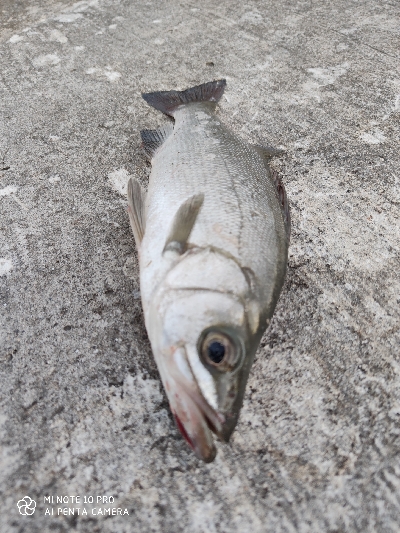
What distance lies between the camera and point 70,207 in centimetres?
265

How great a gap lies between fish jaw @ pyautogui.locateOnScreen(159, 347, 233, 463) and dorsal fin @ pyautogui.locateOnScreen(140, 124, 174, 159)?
167cm

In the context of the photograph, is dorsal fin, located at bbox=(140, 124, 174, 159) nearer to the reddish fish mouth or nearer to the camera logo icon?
the reddish fish mouth

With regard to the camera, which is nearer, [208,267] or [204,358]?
[204,358]

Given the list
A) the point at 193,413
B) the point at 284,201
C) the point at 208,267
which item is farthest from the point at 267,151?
the point at 193,413

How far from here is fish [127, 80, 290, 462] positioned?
62.8 inches

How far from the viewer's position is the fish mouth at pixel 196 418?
1.56 m

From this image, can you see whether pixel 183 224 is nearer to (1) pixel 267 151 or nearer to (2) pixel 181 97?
(1) pixel 267 151

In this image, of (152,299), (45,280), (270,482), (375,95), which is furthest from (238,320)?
(375,95)

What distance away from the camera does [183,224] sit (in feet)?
6.47

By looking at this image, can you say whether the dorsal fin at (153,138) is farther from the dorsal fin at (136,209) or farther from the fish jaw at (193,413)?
the fish jaw at (193,413)

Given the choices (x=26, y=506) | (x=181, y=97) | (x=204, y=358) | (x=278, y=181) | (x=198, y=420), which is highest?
(x=181, y=97)

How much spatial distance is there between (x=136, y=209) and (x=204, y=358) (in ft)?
3.29

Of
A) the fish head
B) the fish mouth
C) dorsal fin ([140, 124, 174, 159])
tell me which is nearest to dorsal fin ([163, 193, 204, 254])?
the fish head

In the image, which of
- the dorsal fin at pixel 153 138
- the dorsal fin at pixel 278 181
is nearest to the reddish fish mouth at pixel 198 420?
the dorsal fin at pixel 278 181
